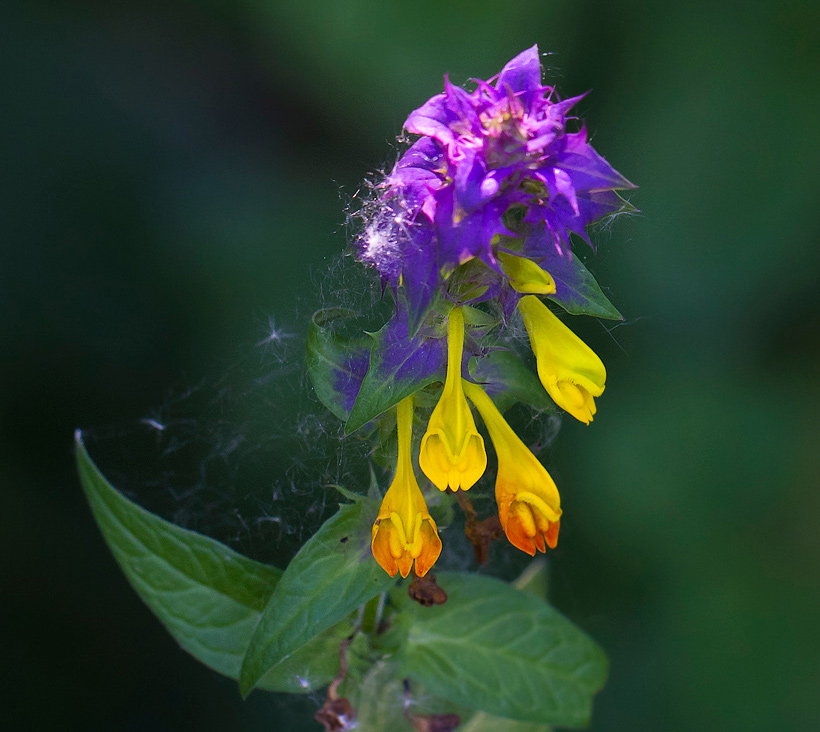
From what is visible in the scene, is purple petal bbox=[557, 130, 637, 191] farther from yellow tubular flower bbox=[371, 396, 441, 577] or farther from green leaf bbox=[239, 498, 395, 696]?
green leaf bbox=[239, 498, 395, 696]

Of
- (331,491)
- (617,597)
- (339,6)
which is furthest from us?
(617,597)

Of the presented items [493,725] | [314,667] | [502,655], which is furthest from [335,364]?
[493,725]

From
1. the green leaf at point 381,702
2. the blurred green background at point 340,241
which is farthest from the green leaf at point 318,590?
the blurred green background at point 340,241

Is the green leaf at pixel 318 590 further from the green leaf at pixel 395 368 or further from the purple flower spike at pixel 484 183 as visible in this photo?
the purple flower spike at pixel 484 183

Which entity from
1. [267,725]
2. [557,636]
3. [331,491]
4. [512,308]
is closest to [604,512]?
[557,636]

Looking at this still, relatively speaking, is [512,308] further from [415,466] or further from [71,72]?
[71,72]
